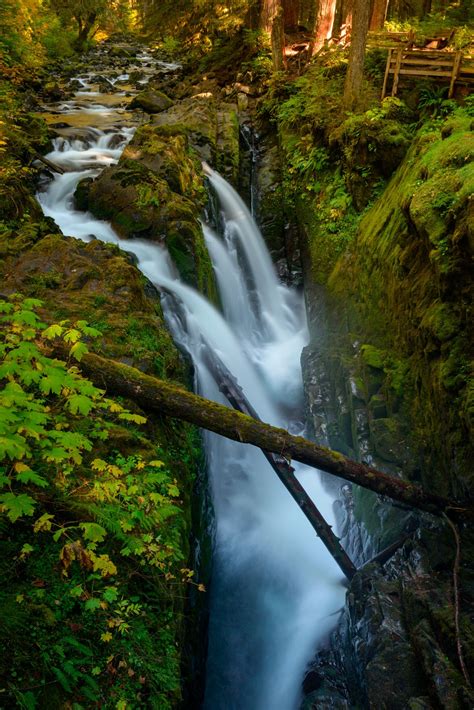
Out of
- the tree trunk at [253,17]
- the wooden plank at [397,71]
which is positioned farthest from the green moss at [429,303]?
the tree trunk at [253,17]

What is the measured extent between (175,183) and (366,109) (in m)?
4.72

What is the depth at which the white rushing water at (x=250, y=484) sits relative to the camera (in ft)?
18.3

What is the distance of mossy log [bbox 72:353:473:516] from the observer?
4.73 metres

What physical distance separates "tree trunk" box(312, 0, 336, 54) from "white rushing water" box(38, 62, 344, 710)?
25.0 ft

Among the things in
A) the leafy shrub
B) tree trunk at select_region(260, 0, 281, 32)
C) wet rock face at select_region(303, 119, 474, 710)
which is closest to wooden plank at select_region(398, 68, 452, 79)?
wet rock face at select_region(303, 119, 474, 710)

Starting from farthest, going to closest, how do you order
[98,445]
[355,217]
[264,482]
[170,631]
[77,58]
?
[77,58], [355,217], [264,482], [98,445], [170,631]

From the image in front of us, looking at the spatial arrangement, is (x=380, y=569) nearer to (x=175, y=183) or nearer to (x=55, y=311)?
(x=55, y=311)

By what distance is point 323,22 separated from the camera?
15453 millimetres

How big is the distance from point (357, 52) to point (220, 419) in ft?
32.6

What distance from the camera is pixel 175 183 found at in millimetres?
10648

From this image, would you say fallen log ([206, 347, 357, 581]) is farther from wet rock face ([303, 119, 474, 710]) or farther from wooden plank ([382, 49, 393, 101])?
wooden plank ([382, 49, 393, 101])

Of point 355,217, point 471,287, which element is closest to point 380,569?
point 471,287

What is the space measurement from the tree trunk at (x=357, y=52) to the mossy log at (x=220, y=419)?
30.3ft

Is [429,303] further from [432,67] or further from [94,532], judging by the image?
[432,67]
